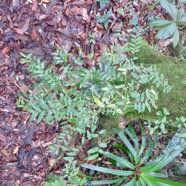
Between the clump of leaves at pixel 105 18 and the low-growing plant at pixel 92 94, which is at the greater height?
the clump of leaves at pixel 105 18

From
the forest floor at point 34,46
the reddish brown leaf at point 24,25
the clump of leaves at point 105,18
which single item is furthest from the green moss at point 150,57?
the reddish brown leaf at point 24,25

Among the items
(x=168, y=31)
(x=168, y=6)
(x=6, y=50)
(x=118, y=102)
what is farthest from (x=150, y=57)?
(x=6, y=50)

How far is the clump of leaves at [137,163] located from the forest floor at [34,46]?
452mm

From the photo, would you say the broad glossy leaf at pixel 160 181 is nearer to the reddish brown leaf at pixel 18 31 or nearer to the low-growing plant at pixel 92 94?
the low-growing plant at pixel 92 94

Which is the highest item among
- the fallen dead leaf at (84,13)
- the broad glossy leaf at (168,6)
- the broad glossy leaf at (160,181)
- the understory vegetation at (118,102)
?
the broad glossy leaf at (168,6)

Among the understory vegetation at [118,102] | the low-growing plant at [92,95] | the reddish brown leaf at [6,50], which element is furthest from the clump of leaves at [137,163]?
the reddish brown leaf at [6,50]

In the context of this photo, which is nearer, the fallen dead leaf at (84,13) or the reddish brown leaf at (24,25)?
the reddish brown leaf at (24,25)

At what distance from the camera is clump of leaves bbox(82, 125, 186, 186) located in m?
1.87

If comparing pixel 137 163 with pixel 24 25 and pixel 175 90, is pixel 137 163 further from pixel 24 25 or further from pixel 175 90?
pixel 24 25

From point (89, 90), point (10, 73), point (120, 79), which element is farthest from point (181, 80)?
point (10, 73)

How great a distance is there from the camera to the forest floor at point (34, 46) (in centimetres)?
182

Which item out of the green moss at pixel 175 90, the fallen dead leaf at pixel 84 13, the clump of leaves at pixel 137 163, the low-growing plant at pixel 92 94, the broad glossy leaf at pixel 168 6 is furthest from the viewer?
the fallen dead leaf at pixel 84 13

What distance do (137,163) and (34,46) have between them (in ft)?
4.08

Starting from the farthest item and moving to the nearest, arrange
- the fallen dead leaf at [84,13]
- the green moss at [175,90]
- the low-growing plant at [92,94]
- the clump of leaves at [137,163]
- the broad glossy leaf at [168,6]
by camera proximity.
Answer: the fallen dead leaf at [84,13]
the clump of leaves at [137,163]
the broad glossy leaf at [168,6]
the green moss at [175,90]
the low-growing plant at [92,94]
